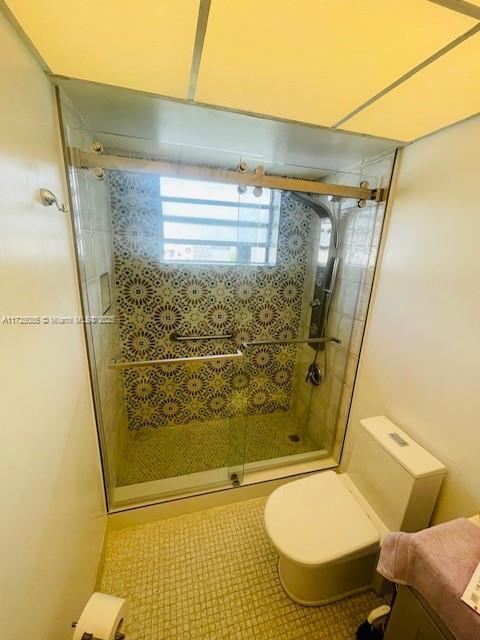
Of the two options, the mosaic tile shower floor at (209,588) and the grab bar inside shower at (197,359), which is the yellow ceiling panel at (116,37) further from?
the mosaic tile shower floor at (209,588)

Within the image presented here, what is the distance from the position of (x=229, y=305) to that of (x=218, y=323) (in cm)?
18

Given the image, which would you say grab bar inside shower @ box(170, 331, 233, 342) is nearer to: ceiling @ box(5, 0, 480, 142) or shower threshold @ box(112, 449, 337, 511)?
shower threshold @ box(112, 449, 337, 511)

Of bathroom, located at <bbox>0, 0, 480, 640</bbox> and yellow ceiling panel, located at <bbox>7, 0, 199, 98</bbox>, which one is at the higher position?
yellow ceiling panel, located at <bbox>7, 0, 199, 98</bbox>

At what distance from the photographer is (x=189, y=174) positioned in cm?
126

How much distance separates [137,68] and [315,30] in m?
0.58

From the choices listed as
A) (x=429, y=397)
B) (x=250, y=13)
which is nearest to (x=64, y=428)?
(x=250, y=13)

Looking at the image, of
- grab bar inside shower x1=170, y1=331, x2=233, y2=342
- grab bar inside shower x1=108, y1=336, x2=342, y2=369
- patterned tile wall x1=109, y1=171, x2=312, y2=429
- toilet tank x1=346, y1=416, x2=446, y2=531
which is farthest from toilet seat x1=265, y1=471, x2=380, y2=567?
grab bar inside shower x1=170, y1=331, x2=233, y2=342

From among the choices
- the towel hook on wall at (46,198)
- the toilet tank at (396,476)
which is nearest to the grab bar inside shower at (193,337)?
the toilet tank at (396,476)

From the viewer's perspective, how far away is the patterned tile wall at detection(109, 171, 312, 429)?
1.89 meters

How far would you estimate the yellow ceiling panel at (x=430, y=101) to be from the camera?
0.74m

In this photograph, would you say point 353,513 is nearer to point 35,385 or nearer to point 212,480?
point 212,480

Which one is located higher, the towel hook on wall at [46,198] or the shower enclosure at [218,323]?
the towel hook on wall at [46,198]

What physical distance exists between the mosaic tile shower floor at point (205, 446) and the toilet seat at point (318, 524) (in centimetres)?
65

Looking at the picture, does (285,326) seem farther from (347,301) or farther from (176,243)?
(176,243)
